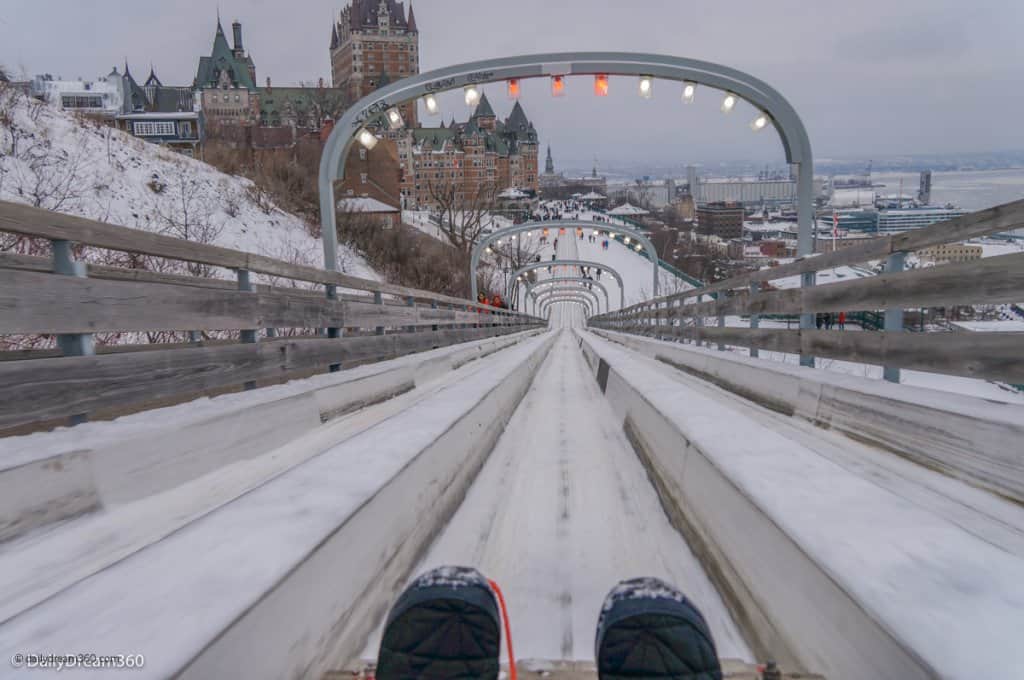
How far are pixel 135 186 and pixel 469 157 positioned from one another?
119 metres

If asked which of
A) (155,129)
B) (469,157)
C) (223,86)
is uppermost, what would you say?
(223,86)

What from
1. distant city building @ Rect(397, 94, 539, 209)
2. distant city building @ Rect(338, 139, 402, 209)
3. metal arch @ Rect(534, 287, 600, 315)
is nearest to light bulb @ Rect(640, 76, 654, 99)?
distant city building @ Rect(338, 139, 402, 209)

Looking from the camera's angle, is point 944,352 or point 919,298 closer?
point 944,352

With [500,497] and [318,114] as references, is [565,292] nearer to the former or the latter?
[318,114]

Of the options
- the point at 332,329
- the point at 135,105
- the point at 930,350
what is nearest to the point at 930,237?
the point at 930,350

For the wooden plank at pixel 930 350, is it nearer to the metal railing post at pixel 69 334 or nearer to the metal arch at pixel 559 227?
the metal railing post at pixel 69 334

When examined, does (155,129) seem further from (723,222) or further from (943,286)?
(723,222)

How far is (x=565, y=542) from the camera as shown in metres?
1.93

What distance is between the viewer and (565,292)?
258ft

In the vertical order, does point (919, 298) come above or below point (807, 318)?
above

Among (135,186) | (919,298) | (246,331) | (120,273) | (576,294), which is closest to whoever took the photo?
(919,298)

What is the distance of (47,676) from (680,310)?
11394mm

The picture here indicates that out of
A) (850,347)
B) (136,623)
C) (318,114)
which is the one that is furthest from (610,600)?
(318,114)

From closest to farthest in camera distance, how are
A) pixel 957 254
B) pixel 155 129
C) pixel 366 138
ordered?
pixel 957 254 < pixel 366 138 < pixel 155 129
